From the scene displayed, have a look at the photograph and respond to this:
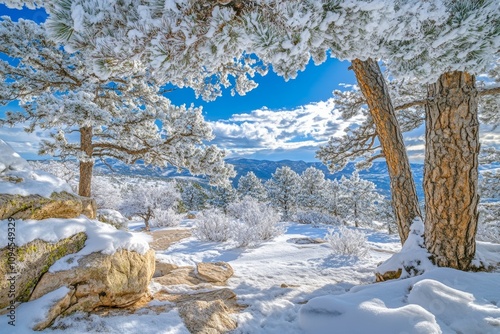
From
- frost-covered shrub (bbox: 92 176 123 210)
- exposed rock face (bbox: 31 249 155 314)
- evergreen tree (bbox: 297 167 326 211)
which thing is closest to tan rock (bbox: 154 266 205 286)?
exposed rock face (bbox: 31 249 155 314)

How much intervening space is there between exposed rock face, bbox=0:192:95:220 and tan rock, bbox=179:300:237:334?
5.78ft

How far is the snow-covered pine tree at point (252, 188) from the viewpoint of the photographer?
1248 inches

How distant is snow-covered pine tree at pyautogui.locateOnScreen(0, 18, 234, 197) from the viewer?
4719 millimetres

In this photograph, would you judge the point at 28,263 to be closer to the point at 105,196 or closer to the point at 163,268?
the point at 163,268

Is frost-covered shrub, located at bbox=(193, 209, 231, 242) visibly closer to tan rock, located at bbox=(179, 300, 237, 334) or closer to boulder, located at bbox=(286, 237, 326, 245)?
boulder, located at bbox=(286, 237, 326, 245)

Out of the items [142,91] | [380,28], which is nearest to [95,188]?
[142,91]

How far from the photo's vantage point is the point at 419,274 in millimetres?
3082

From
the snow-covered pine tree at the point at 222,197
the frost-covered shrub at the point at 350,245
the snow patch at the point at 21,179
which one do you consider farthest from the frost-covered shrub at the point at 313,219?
the snow patch at the point at 21,179

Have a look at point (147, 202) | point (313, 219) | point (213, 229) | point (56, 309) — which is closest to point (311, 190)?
point (313, 219)

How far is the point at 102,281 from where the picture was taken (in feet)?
8.68

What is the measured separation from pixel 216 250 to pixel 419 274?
5448 mm

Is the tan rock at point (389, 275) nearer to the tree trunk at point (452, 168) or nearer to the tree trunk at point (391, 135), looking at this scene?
the tree trunk at point (452, 168)

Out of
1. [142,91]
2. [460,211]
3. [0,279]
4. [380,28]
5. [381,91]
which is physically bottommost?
[0,279]

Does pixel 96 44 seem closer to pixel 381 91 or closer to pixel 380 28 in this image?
pixel 380 28
